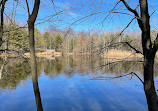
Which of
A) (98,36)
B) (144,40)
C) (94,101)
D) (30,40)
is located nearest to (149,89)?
(144,40)

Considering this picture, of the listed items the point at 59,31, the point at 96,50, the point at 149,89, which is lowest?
the point at 149,89

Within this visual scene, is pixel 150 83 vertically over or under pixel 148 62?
under

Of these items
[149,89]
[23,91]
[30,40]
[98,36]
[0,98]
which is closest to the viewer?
[149,89]

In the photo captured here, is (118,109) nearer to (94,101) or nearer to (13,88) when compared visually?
(94,101)

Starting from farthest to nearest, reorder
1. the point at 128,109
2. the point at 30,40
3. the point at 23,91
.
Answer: the point at 23,91 < the point at 128,109 < the point at 30,40

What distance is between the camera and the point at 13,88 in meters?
6.41

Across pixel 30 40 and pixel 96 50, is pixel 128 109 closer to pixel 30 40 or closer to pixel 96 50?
pixel 96 50

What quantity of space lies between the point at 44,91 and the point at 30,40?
4.97 meters

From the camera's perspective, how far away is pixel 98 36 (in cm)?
175

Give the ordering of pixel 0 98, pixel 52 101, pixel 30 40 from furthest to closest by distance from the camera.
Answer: pixel 0 98, pixel 52 101, pixel 30 40

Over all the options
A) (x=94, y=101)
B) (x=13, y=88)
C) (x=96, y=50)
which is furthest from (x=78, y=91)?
(x=96, y=50)

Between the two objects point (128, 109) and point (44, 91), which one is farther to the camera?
point (44, 91)

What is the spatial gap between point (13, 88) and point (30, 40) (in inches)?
226

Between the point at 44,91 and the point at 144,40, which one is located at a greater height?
the point at 144,40
